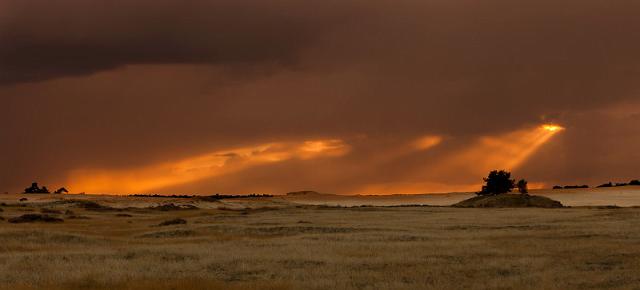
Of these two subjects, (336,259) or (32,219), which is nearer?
(336,259)

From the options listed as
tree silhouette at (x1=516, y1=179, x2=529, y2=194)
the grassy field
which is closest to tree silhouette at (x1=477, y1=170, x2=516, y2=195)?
tree silhouette at (x1=516, y1=179, x2=529, y2=194)

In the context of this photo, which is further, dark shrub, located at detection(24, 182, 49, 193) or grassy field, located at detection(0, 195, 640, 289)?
dark shrub, located at detection(24, 182, 49, 193)

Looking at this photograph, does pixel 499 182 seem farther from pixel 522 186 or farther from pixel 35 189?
pixel 35 189

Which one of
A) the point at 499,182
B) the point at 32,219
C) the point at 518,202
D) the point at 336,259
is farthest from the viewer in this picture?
the point at 499,182

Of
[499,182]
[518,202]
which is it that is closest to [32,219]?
[518,202]

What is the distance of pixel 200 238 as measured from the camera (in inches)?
1720

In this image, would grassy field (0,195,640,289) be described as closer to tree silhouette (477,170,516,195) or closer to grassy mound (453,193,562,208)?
grassy mound (453,193,562,208)

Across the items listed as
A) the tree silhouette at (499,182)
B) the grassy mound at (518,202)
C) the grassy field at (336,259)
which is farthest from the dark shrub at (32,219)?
the tree silhouette at (499,182)

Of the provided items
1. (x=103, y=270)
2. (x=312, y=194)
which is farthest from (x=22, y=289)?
(x=312, y=194)

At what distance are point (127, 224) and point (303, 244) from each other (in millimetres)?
27587

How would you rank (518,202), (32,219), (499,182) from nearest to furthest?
1. (32,219)
2. (518,202)
3. (499,182)

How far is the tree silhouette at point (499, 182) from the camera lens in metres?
112

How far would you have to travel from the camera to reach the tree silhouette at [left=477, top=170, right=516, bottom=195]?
111875mm

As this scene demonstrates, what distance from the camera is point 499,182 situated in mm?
111875
